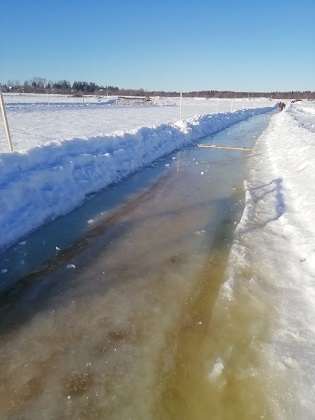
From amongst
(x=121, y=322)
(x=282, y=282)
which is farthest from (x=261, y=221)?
(x=121, y=322)

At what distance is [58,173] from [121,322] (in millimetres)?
4594

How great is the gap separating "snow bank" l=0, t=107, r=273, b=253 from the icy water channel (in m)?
0.50

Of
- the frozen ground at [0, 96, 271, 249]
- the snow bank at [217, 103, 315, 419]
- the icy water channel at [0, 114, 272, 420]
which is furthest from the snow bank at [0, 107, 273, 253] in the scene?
the snow bank at [217, 103, 315, 419]

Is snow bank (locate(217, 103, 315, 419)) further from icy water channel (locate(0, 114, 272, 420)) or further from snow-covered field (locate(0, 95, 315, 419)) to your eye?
icy water channel (locate(0, 114, 272, 420))

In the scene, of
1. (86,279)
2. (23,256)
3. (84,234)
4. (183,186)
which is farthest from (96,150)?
(86,279)

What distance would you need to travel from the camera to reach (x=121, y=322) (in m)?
3.17

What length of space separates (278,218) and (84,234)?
3512 mm

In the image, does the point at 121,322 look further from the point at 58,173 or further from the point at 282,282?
the point at 58,173

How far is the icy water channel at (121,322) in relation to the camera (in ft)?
7.75

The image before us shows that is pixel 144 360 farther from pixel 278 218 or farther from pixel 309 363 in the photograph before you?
pixel 278 218

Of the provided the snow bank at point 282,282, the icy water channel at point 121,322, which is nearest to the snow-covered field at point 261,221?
the snow bank at point 282,282

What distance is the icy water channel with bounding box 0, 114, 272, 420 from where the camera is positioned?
2.36 m

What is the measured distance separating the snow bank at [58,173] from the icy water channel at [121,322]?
0.50 m

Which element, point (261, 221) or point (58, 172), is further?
point (58, 172)
